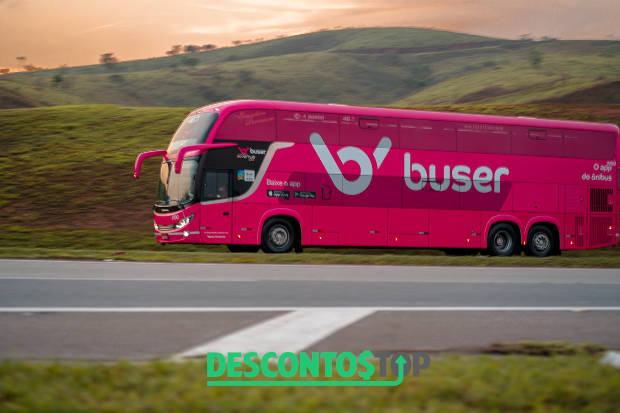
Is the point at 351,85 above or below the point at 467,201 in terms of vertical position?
above

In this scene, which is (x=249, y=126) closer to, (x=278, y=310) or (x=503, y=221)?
(x=503, y=221)

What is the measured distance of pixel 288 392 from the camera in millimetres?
4660

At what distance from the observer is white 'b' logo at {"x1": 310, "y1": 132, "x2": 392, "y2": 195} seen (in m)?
19.8

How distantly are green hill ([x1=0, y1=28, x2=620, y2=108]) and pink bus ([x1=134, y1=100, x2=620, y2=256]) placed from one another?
41014mm

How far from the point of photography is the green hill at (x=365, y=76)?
81.7 m

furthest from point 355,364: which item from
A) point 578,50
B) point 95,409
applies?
point 578,50

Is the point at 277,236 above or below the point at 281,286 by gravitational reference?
above

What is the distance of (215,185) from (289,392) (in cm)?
1460

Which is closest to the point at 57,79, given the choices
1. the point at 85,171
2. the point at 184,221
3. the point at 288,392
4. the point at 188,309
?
the point at 85,171

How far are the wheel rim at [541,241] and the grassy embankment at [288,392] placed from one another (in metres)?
17.2

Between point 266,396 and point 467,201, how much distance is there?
57.8ft

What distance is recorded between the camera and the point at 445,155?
21.1m

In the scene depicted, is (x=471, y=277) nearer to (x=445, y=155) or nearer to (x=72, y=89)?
(x=445, y=155)

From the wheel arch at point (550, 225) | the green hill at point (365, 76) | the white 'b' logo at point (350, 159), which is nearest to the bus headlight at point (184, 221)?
the white 'b' logo at point (350, 159)
